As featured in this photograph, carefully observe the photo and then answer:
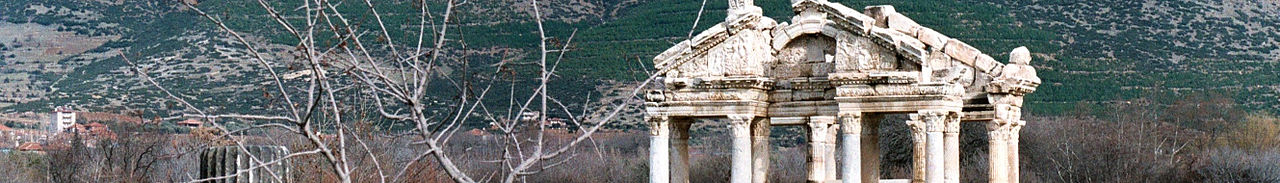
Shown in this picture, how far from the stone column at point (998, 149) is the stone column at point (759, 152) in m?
3.02

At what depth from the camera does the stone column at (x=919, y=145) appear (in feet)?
87.7

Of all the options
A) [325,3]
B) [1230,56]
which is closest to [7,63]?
[1230,56]

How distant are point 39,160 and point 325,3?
3016 inches

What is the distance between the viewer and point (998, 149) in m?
27.9

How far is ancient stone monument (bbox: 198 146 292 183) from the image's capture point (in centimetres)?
895

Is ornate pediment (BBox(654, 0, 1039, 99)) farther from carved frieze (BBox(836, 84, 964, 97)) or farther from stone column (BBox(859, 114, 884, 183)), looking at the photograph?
stone column (BBox(859, 114, 884, 183))

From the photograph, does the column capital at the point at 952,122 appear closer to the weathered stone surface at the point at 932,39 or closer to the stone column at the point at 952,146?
the stone column at the point at 952,146

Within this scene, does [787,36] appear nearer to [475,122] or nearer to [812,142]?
[812,142]

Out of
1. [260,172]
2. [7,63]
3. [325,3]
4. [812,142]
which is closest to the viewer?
[260,172]

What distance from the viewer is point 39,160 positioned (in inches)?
3295

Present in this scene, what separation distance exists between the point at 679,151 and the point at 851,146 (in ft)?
10.1

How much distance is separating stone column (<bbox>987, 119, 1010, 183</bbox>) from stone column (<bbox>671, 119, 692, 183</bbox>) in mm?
3986

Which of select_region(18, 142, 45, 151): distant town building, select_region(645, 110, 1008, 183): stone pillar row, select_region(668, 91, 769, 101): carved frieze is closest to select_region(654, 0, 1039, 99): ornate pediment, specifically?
select_region(668, 91, 769, 101): carved frieze

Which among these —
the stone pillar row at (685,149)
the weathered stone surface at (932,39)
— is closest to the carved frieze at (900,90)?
the weathered stone surface at (932,39)
